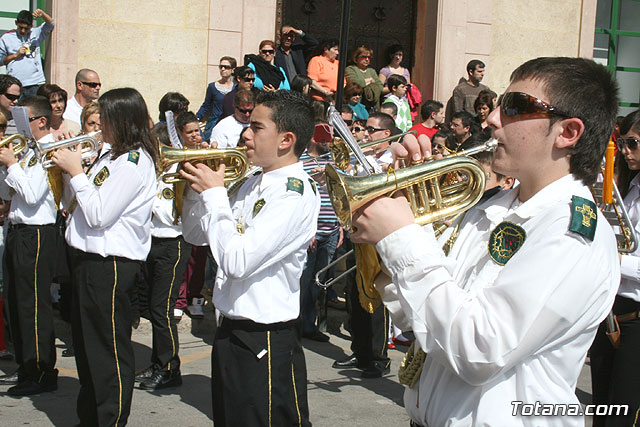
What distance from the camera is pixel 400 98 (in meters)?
10.1

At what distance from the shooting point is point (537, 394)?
1887 mm

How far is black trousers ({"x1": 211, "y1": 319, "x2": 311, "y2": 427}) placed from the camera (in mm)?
3354

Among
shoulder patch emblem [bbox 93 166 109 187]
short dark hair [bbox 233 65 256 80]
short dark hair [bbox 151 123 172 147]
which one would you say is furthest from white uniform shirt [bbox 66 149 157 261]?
short dark hair [bbox 233 65 256 80]

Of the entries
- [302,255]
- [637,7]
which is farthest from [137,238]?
[637,7]

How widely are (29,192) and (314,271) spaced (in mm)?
2964

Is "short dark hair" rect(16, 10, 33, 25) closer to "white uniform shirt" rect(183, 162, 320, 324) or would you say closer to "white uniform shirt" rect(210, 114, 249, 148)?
"white uniform shirt" rect(210, 114, 249, 148)

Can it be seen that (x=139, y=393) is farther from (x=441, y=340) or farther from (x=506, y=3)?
(x=506, y=3)

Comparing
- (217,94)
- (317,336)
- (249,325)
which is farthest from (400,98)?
(249,325)

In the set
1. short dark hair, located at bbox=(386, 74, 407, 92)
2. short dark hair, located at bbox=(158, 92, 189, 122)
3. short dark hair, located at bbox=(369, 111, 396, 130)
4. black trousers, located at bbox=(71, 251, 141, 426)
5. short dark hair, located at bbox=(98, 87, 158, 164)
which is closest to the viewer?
black trousers, located at bbox=(71, 251, 141, 426)

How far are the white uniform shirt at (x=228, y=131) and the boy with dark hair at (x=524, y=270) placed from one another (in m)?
5.92

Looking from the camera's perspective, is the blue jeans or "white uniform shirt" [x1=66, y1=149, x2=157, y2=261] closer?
"white uniform shirt" [x1=66, y1=149, x2=157, y2=261]

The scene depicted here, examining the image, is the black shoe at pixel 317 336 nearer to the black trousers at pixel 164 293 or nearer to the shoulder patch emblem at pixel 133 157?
the black trousers at pixel 164 293

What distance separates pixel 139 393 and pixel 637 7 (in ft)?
38.4

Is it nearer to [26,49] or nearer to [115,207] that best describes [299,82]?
[26,49]
